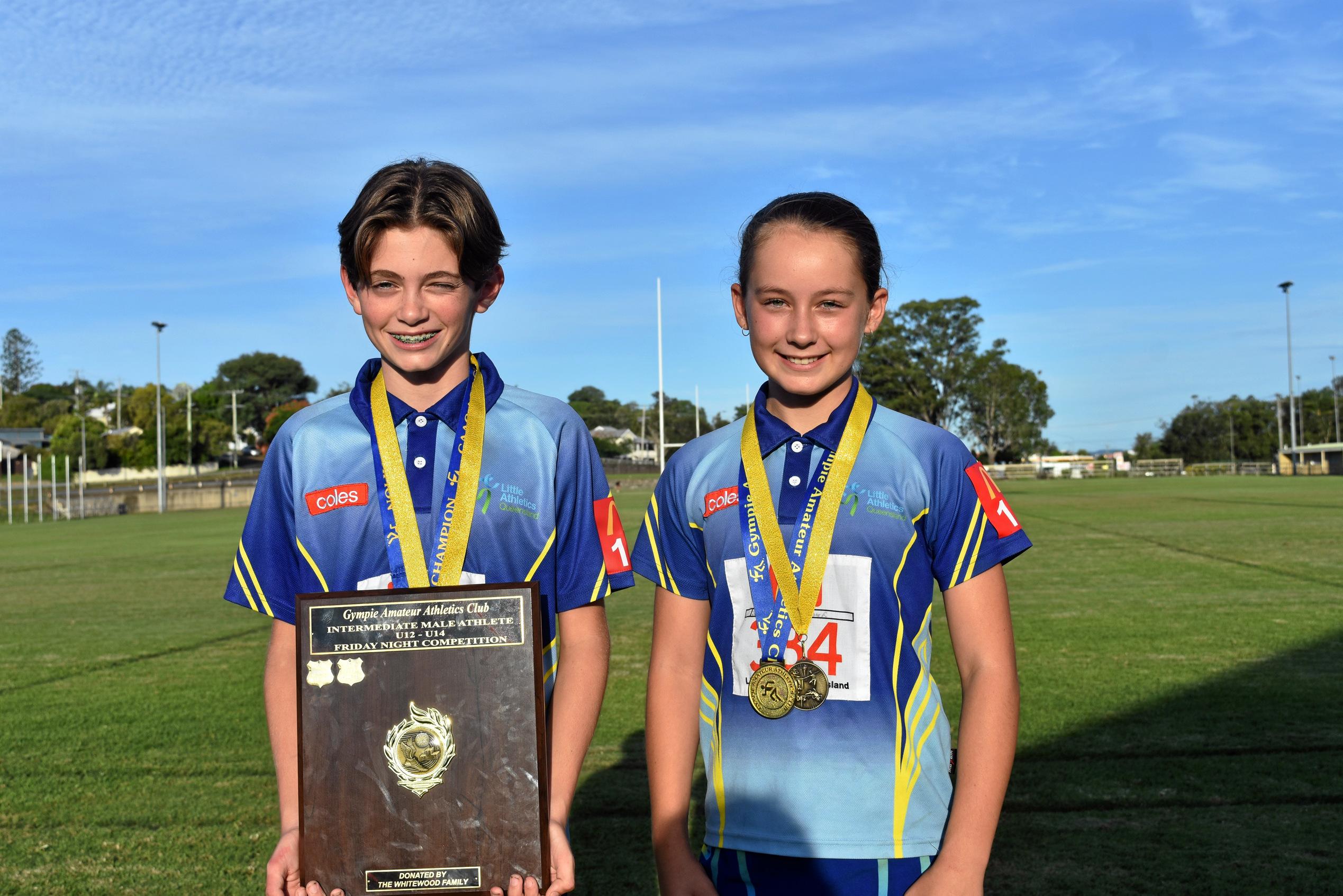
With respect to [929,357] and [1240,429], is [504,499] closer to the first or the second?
[929,357]

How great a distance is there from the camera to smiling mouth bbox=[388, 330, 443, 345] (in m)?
2.16

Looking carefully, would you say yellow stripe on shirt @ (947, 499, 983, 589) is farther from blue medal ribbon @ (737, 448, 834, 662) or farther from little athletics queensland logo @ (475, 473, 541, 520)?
little athletics queensland logo @ (475, 473, 541, 520)

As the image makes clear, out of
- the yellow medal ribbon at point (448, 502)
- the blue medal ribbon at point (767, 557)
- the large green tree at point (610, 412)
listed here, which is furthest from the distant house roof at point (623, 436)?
Result: the blue medal ribbon at point (767, 557)

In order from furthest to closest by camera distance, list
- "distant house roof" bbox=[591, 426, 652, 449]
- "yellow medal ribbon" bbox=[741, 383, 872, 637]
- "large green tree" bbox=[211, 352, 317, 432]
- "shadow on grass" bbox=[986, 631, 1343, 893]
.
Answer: "distant house roof" bbox=[591, 426, 652, 449] → "large green tree" bbox=[211, 352, 317, 432] → "shadow on grass" bbox=[986, 631, 1343, 893] → "yellow medal ribbon" bbox=[741, 383, 872, 637]

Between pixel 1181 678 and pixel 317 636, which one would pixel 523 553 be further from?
pixel 1181 678

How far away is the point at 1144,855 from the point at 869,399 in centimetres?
302

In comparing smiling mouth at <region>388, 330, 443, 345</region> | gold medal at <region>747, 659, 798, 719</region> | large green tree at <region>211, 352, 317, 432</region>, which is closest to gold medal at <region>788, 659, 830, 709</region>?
gold medal at <region>747, 659, 798, 719</region>

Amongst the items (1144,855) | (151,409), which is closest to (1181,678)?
(1144,855)

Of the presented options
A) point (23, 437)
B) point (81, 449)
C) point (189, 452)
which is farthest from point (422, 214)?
point (23, 437)

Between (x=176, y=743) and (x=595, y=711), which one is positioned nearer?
(x=595, y=711)

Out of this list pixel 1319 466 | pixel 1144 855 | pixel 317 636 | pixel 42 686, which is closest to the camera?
pixel 317 636

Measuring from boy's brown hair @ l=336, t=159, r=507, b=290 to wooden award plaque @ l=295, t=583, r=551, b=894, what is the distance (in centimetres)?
67

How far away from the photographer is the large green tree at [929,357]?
77.4 metres

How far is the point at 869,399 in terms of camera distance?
2238mm
